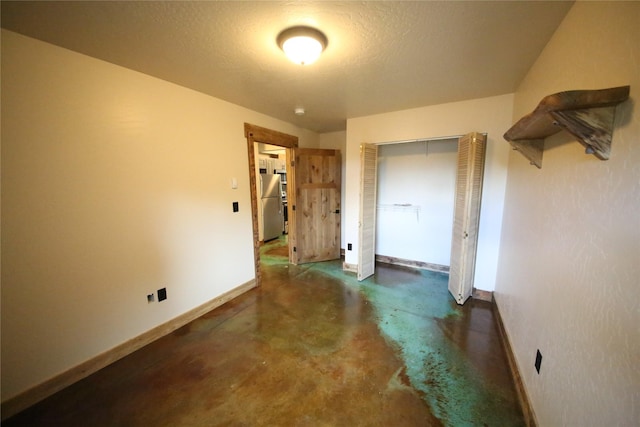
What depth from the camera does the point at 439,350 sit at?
200 centimetres

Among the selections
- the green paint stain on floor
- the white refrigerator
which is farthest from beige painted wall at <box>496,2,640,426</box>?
the white refrigerator

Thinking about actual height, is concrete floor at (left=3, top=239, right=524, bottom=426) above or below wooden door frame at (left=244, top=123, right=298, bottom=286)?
below

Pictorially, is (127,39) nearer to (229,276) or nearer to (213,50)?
(213,50)

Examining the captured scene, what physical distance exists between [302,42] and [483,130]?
7.54ft

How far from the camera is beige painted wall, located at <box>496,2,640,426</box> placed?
0.75 metres

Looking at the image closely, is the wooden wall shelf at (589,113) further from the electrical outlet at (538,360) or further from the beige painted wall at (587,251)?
the electrical outlet at (538,360)

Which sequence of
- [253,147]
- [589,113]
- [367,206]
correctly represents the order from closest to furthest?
[589,113], [253,147], [367,206]

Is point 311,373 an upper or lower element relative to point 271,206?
lower

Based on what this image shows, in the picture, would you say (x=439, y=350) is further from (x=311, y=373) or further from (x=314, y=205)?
(x=314, y=205)

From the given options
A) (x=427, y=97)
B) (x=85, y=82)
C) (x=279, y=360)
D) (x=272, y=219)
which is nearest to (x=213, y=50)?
(x=85, y=82)

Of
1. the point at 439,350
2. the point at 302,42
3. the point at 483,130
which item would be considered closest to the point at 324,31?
the point at 302,42

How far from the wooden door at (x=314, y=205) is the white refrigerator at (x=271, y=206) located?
1.52 m

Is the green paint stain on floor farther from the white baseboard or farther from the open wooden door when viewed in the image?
the white baseboard

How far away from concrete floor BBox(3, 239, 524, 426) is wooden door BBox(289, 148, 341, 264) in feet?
4.61
